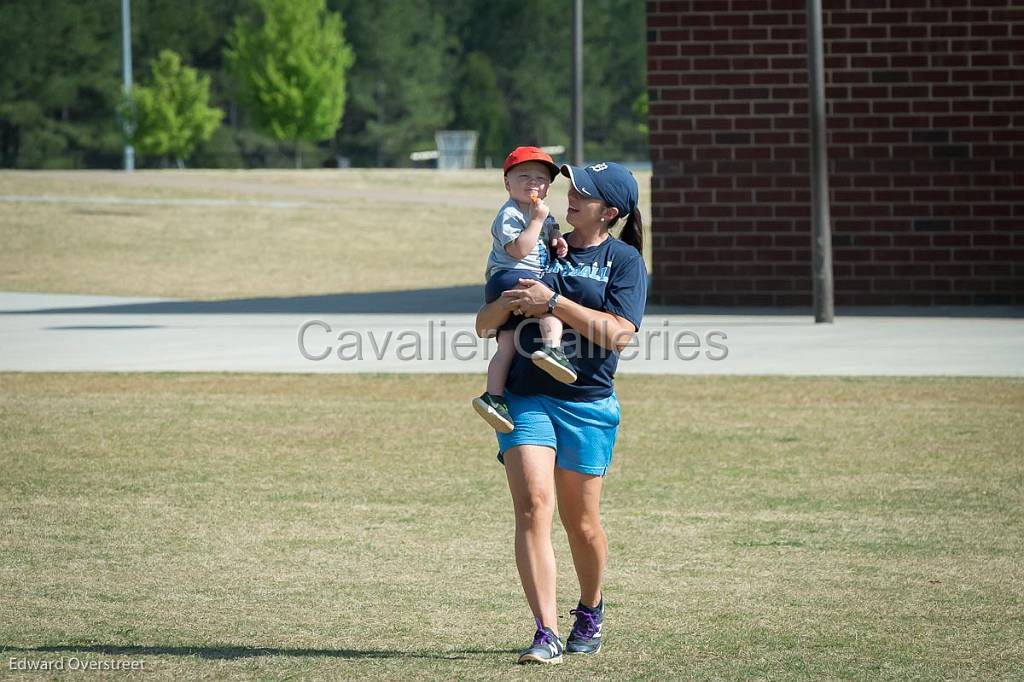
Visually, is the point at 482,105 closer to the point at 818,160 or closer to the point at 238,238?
the point at 238,238

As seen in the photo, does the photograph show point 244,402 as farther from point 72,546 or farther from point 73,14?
point 73,14

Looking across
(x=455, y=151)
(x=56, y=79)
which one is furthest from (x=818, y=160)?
(x=56, y=79)

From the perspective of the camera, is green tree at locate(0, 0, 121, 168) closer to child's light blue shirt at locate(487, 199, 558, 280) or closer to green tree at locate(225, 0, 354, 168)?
green tree at locate(225, 0, 354, 168)

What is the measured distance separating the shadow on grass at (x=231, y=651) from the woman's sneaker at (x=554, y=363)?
1.20 metres

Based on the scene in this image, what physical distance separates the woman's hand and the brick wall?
15.8 metres

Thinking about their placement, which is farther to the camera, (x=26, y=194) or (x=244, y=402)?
(x=26, y=194)

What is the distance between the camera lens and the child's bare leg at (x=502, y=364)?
19.7ft

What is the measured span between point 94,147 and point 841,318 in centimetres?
7967

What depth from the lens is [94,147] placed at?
9375 cm

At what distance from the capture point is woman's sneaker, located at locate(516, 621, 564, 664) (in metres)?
5.97

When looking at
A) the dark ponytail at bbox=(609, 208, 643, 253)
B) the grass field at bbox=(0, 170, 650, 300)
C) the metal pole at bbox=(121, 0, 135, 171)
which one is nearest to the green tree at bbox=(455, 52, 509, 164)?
the metal pole at bbox=(121, 0, 135, 171)

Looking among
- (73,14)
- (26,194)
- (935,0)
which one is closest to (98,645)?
(935,0)

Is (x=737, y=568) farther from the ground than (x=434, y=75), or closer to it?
closer to it

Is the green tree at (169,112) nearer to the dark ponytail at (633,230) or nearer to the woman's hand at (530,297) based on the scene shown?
the dark ponytail at (633,230)
